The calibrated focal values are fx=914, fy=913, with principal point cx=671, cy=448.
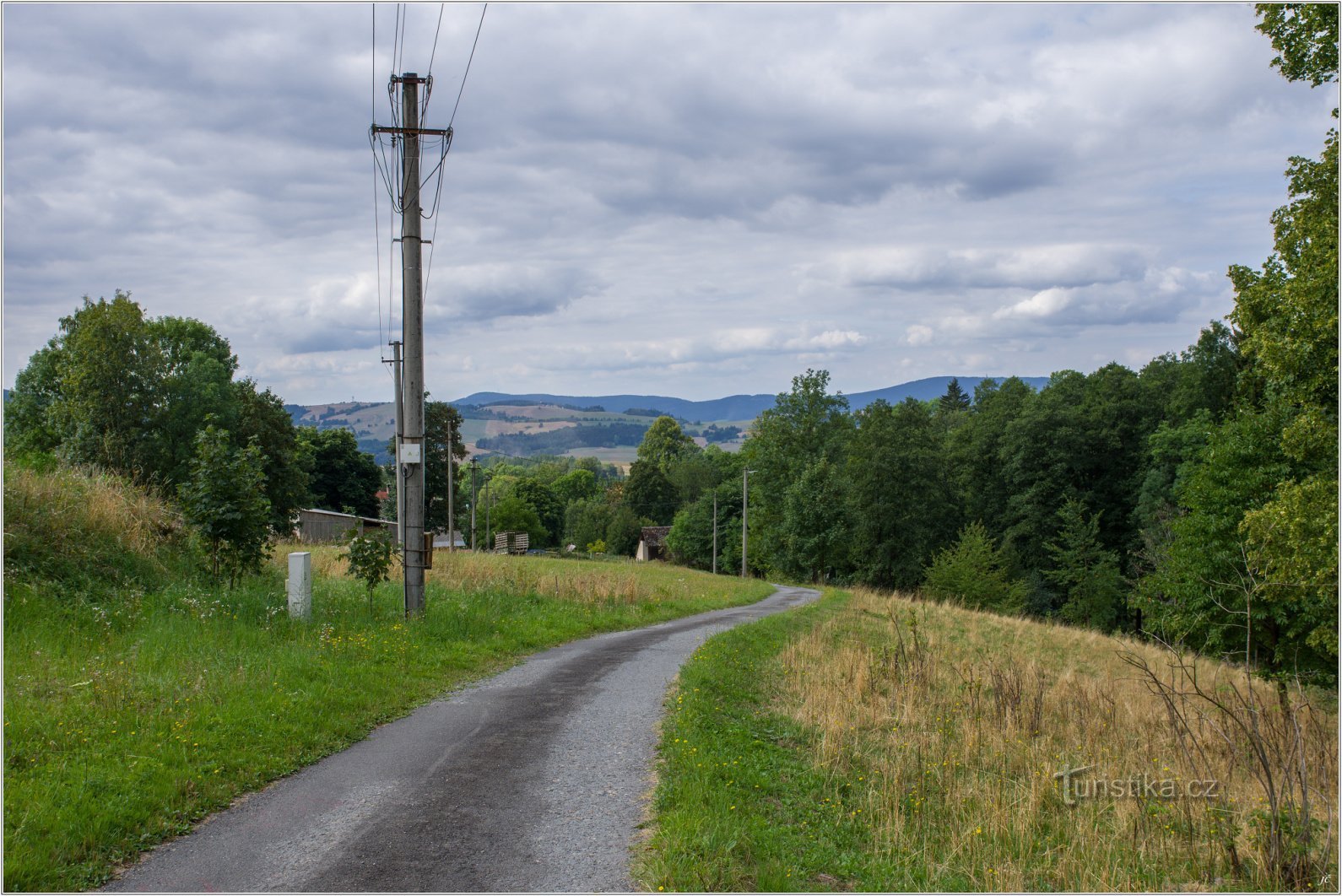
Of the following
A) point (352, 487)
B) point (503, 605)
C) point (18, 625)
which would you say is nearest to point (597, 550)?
point (352, 487)

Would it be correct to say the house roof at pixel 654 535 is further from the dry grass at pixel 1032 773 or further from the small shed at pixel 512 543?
the dry grass at pixel 1032 773

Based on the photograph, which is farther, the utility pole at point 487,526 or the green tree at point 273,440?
the utility pole at point 487,526

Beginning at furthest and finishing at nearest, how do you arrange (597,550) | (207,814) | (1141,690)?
(597,550) < (1141,690) < (207,814)

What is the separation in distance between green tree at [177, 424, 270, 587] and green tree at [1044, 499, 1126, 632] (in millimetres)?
44427

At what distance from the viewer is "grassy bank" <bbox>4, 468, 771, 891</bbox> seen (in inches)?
230

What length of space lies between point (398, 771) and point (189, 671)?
3.26m

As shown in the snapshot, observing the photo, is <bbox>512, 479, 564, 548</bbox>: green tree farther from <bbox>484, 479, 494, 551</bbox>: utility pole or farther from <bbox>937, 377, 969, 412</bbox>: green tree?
<bbox>937, 377, 969, 412</bbox>: green tree

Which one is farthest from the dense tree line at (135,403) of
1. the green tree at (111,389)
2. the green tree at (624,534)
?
the green tree at (624,534)

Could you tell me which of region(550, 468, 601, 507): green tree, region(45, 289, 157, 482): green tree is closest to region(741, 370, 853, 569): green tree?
region(45, 289, 157, 482): green tree

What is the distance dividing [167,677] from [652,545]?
317 ft

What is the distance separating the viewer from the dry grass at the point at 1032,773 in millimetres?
5863

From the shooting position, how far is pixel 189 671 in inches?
358

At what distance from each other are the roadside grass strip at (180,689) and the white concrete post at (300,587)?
9.0 inches

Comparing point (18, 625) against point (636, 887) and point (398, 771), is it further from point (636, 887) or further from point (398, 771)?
point (636, 887)
